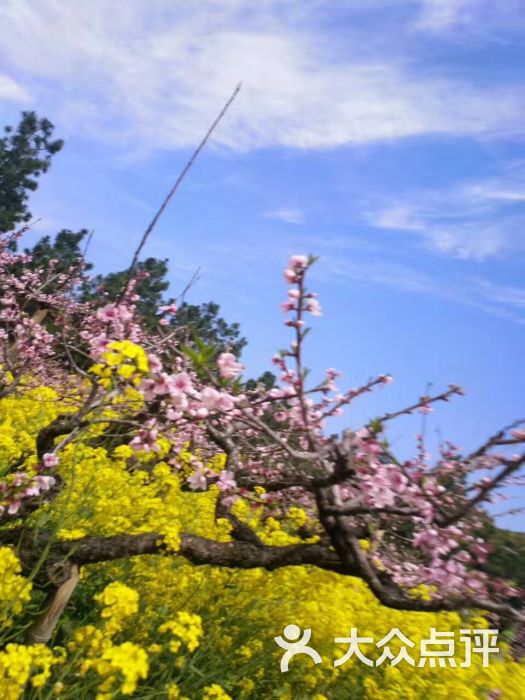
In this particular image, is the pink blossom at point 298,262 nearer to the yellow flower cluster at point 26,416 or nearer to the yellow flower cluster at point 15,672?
the yellow flower cluster at point 15,672

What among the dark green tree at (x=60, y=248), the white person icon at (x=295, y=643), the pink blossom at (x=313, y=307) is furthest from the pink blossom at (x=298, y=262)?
the dark green tree at (x=60, y=248)

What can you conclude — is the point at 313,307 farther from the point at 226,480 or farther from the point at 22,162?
the point at 22,162

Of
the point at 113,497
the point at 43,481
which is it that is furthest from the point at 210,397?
the point at 113,497

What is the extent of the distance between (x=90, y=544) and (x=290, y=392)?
178cm

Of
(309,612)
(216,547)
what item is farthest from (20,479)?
(309,612)

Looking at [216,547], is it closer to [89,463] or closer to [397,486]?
[397,486]

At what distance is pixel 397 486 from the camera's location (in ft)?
13.6

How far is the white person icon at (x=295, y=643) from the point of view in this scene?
4922 millimetres

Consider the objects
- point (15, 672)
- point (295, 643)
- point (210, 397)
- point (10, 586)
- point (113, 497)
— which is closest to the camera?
point (15, 672)

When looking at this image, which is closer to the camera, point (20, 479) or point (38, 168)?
point (20, 479)

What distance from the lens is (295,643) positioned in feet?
16.5

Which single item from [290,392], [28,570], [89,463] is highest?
[290,392]

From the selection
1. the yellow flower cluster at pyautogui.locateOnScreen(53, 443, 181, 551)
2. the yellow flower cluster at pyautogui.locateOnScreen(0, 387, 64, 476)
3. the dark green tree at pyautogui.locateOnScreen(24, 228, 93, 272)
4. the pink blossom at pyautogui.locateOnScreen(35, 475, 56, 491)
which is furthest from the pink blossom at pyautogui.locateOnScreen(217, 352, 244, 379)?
the dark green tree at pyautogui.locateOnScreen(24, 228, 93, 272)

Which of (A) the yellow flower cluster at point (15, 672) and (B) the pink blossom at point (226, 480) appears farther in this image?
(B) the pink blossom at point (226, 480)
